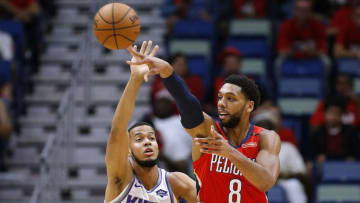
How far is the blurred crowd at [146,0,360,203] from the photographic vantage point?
28.0ft

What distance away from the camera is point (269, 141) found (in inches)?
194

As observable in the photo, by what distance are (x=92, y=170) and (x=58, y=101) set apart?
1.43 m

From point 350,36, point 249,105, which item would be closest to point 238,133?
point 249,105

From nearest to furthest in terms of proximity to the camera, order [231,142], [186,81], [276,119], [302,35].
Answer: [231,142]
[276,119]
[186,81]
[302,35]

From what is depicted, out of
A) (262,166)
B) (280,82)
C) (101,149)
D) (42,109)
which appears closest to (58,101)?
(42,109)

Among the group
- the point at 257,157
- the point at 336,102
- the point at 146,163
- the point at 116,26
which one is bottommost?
the point at 336,102

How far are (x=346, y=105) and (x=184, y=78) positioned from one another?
7.48 feet

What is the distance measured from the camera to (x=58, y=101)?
396 inches

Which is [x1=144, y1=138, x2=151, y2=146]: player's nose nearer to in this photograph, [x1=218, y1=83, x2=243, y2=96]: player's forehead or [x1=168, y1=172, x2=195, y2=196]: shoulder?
[x1=168, y1=172, x2=195, y2=196]: shoulder

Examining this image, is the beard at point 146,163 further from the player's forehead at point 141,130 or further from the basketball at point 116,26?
the basketball at point 116,26

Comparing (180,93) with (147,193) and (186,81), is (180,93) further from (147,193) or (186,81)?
(186,81)

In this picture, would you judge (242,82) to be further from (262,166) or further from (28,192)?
(28,192)

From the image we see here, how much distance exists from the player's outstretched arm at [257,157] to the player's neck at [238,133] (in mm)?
136

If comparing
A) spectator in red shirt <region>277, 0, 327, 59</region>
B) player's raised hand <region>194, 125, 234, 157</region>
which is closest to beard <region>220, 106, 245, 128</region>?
player's raised hand <region>194, 125, 234, 157</region>
